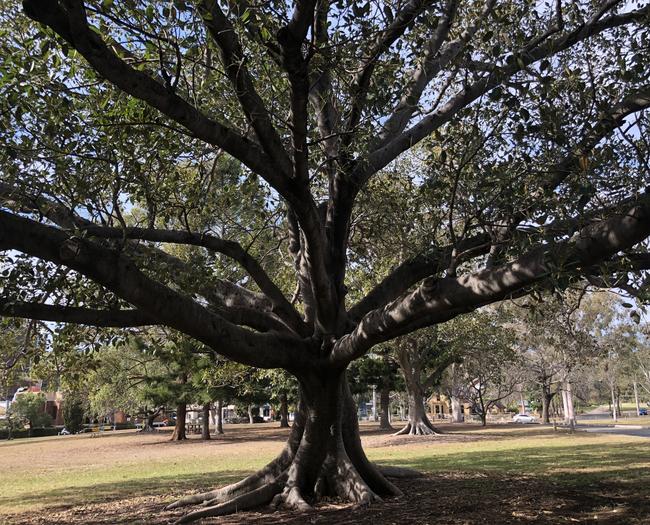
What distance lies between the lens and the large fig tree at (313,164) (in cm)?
527

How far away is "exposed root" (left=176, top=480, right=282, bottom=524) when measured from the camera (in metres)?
7.73

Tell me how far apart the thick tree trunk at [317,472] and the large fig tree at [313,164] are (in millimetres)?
32

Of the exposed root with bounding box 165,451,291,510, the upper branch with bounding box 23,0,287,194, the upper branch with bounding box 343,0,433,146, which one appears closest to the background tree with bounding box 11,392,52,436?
the exposed root with bounding box 165,451,291,510

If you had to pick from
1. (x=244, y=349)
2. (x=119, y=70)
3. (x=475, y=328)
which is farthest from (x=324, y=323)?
(x=475, y=328)

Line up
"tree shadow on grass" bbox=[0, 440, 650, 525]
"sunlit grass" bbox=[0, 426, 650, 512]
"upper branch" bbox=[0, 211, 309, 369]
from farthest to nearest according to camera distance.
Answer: "sunlit grass" bbox=[0, 426, 650, 512] → "tree shadow on grass" bbox=[0, 440, 650, 525] → "upper branch" bbox=[0, 211, 309, 369]

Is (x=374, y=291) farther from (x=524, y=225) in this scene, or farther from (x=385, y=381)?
(x=385, y=381)

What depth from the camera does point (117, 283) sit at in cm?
550

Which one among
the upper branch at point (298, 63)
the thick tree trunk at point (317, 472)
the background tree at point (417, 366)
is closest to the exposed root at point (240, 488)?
the thick tree trunk at point (317, 472)

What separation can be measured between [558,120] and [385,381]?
3170 cm

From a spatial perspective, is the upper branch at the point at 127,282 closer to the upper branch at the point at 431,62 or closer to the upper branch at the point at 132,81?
the upper branch at the point at 132,81

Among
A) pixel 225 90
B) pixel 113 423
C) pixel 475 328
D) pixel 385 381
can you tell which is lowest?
pixel 113 423

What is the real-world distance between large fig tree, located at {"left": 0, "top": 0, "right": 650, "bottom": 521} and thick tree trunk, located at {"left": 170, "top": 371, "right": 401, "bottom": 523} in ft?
0.11

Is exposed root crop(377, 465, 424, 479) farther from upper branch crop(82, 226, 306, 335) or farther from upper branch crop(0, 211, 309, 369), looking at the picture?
upper branch crop(0, 211, 309, 369)

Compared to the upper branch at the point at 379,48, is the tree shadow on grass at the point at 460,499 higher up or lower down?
lower down
